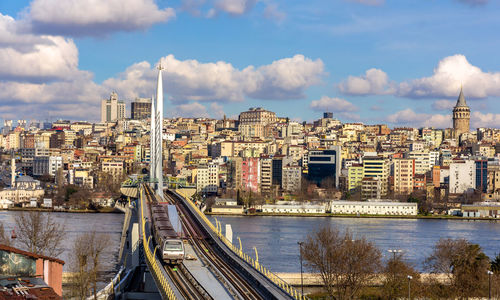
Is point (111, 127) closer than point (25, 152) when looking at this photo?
No

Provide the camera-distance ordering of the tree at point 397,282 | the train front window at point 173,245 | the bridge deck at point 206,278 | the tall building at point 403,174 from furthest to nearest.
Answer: the tall building at point 403,174, the tree at point 397,282, the train front window at point 173,245, the bridge deck at point 206,278

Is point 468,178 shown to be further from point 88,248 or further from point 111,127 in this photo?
point 111,127

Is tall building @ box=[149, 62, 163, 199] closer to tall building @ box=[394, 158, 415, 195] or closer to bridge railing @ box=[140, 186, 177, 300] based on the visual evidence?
bridge railing @ box=[140, 186, 177, 300]

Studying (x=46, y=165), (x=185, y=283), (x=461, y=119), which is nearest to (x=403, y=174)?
(x=46, y=165)

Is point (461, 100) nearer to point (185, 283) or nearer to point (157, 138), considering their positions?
point (157, 138)

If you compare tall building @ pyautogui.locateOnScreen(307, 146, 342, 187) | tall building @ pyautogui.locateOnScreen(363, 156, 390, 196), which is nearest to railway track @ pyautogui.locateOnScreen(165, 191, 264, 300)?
tall building @ pyautogui.locateOnScreen(363, 156, 390, 196)

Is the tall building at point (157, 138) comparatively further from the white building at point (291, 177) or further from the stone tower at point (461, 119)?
the stone tower at point (461, 119)

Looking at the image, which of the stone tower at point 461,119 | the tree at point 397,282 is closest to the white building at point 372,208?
the tree at point 397,282

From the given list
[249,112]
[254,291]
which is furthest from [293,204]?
[249,112]
